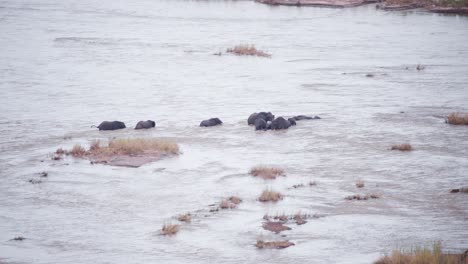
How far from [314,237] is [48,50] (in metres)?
28.6

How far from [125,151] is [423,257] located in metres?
9.49

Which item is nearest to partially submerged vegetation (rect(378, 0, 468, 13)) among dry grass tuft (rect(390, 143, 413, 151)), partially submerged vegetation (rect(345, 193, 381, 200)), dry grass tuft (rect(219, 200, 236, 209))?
dry grass tuft (rect(390, 143, 413, 151))

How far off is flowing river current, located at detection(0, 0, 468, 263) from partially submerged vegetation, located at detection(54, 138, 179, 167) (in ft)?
1.10

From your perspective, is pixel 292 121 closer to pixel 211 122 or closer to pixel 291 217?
pixel 211 122

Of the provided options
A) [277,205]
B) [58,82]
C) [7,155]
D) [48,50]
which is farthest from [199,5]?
[277,205]

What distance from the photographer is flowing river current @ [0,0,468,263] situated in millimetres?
13164

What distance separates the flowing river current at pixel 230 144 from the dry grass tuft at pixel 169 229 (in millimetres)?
135

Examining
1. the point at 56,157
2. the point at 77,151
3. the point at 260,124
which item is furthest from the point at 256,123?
the point at 56,157

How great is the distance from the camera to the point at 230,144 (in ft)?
66.5

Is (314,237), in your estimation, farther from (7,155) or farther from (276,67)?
(276,67)

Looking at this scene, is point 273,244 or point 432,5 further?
point 432,5

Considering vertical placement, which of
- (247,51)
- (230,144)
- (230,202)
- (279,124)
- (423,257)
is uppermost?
(423,257)

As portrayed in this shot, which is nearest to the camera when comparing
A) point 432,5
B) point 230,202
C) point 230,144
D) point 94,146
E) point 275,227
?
point 275,227

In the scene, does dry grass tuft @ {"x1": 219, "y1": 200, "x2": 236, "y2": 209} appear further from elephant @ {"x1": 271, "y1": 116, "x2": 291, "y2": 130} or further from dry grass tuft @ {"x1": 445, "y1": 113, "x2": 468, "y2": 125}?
dry grass tuft @ {"x1": 445, "y1": 113, "x2": 468, "y2": 125}
